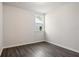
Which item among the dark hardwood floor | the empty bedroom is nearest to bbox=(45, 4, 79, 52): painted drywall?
the empty bedroom

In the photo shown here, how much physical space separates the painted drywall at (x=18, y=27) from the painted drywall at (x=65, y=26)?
3.89 ft

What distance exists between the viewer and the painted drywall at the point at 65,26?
3.12m

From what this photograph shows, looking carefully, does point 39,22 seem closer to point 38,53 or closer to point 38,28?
point 38,28

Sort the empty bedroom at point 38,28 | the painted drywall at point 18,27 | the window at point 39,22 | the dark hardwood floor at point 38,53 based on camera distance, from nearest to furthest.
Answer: the dark hardwood floor at point 38,53, the empty bedroom at point 38,28, the painted drywall at point 18,27, the window at point 39,22

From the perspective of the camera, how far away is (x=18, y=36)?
13.2ft

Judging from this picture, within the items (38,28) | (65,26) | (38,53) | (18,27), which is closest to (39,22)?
(38,28)

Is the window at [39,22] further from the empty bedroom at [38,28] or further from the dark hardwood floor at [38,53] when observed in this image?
the dark hardwood floor at [38,53]

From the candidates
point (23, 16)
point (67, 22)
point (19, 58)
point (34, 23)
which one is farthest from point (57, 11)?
point (19, 58)

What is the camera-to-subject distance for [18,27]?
13.1 feet

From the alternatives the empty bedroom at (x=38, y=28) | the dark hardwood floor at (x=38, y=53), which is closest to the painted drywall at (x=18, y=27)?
the empty bedroom at (x=38, y=28)

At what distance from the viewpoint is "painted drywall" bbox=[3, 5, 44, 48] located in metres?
3.61

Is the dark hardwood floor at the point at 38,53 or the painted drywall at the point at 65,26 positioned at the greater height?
the painted drywall at the point at 65,26

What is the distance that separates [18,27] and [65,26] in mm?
2594

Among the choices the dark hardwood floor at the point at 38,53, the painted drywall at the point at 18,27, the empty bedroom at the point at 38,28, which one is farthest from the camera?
the painted drywall at the point at 18,27
